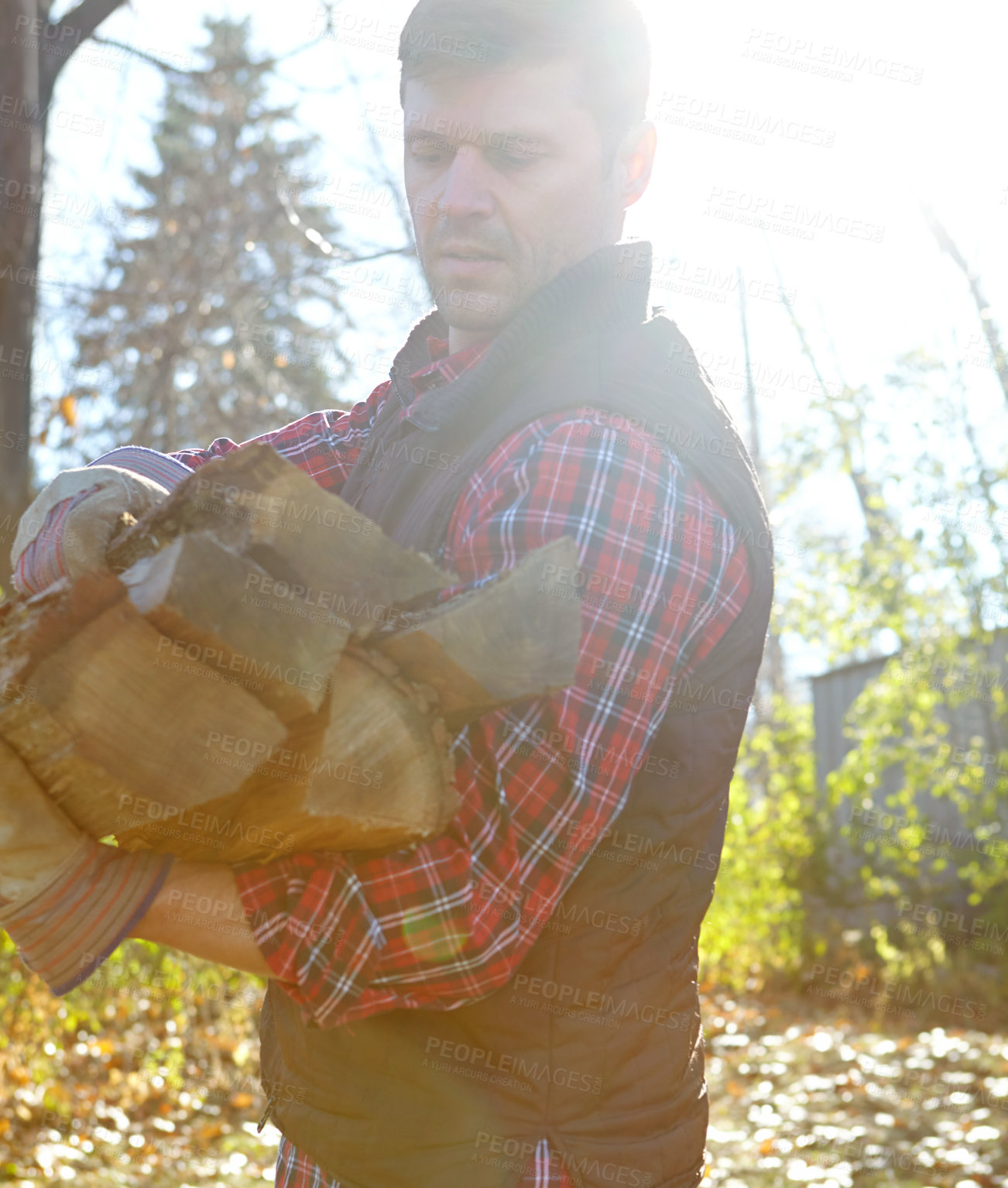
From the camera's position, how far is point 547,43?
1537 mm

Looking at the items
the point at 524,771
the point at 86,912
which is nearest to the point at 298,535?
the point at 524,771

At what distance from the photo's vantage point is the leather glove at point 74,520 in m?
1.28

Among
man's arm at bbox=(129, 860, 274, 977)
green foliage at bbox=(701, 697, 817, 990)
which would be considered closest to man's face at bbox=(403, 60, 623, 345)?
man's arm at bbox=(129, 860, 274, 977)

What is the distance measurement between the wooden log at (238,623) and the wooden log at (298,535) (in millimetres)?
36

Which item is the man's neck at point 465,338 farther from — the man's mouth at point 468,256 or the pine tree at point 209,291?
the pine tree at point 209,291

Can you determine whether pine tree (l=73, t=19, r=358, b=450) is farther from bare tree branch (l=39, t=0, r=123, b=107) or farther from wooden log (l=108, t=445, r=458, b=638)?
wooden log (l=108, t=445, r=458, b=638)

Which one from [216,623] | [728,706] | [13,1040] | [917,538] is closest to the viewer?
[216,623]

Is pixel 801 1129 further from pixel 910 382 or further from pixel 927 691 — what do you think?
pixel 910 382

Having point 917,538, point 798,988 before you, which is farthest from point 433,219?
point 798,988

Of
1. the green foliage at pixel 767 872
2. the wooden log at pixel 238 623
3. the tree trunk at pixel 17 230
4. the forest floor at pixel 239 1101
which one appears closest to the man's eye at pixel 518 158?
the wooden log at pixel 238 623

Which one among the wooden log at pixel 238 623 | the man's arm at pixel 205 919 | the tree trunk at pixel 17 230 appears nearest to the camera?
the wooden log at pixel 238 623

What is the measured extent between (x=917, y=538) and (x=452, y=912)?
6.93 m

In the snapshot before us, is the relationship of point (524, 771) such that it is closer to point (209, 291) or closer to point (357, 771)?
point (357, 771)

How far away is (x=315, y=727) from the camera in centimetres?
118
